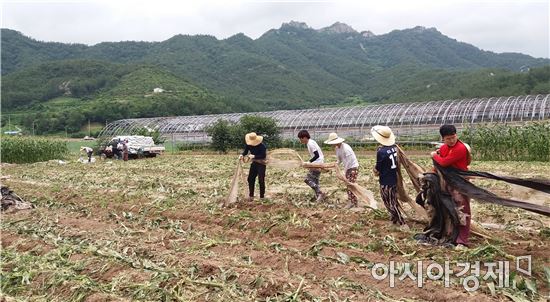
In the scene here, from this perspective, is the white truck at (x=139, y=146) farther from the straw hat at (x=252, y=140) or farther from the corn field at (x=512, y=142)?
the straw hat at (x=252, y=140)

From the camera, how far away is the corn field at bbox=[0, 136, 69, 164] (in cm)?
2827

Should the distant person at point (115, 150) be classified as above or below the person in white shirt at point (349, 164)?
below

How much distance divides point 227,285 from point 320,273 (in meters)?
1.11

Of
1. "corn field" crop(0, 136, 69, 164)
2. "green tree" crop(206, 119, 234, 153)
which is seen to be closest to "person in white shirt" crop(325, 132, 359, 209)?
"green tree" crop(206, 119, 234, 153)

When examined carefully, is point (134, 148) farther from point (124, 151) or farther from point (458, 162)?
point (458, 162)

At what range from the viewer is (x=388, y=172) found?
301 inches

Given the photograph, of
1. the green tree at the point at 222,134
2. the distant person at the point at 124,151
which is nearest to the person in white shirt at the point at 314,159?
the distant person at the point at 124,151

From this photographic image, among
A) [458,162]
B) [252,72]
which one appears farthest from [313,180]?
[252,72]

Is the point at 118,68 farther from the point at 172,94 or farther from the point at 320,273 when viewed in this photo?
the point at 320,273

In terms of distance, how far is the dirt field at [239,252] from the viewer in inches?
191

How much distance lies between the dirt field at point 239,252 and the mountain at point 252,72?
4018 cm

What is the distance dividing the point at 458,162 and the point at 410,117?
1097 inches

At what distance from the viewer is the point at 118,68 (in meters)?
76.8

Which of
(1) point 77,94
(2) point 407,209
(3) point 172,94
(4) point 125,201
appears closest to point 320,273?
(2) point 407,209
